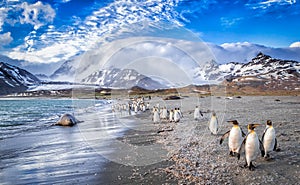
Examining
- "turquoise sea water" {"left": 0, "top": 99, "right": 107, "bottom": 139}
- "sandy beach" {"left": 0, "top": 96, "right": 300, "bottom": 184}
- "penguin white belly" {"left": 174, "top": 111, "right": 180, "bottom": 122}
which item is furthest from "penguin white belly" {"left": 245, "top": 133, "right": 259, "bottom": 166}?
"turquoise sea water" {"left": 0, "top": 99, "right": 107, "bottom": 139}

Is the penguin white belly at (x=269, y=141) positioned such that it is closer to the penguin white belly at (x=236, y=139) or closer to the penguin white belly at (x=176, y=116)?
the penguin white belly at (x=236, y=139)

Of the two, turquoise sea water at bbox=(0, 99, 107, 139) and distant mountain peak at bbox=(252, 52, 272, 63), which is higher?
distant mountain peak at bbox=(252, 52, 272, 63)

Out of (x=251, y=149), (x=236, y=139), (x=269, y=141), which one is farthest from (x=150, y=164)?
(x=269, y=141)

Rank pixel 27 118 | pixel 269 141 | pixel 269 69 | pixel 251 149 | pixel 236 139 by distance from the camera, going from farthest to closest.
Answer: pixel 269 69
pixel 27 118
pixel 236 139
pixel 269 141
pixel 251 149

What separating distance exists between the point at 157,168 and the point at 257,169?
7.72 feet

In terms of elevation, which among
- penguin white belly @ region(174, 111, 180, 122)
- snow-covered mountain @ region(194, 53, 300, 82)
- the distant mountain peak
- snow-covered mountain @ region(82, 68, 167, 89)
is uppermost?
the distant mountain peak

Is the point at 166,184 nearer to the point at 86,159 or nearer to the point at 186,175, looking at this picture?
the point at 186,175

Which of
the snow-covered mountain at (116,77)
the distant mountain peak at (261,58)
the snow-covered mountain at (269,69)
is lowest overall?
the snow-covered mountain at (116,77)

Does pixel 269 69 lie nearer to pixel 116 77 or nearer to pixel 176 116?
pixel 176 116

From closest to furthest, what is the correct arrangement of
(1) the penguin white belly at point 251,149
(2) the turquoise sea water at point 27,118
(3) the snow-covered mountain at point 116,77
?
(1) the penguin white belly at point 251,149, (3) the snow-covered mountain at point 116,77, (2) the turquoise sea water at point 27,118

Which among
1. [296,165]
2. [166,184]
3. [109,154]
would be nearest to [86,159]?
[109,154]

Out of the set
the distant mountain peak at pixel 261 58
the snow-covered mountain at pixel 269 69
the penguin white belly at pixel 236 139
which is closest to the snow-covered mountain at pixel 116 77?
the penguin white belly at pixel 236 139

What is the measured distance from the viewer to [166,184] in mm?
5457

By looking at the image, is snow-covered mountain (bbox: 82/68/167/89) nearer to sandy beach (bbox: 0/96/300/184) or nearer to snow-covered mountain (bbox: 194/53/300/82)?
sandy beach (bbox: 0/96/300/184)
